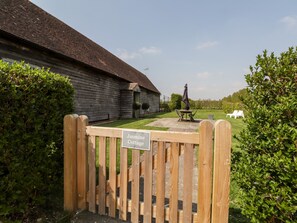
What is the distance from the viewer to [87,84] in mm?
11125

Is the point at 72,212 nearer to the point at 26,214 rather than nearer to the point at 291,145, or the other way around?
the point at 26,214

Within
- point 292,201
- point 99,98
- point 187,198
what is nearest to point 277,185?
point 292,201

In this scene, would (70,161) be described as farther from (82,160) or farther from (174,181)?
(174,181)

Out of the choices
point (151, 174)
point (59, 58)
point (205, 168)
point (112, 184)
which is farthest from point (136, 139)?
point (59, 58)

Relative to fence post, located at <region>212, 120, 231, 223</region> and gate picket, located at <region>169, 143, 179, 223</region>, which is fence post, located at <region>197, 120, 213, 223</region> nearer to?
fence post, located at <region>212, 120, 231, 223</region>

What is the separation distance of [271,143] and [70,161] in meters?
2.50

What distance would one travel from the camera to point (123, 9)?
1217cm

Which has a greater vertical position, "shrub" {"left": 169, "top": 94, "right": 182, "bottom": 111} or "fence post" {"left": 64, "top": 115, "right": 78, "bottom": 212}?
"shrub" {"left": 169, "top": 94, "right": 182, "bottom": 111}

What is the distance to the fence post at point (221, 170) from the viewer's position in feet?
6.32

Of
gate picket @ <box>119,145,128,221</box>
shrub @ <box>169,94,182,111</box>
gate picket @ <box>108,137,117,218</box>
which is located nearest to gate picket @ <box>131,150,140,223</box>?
gate picket @ <box>119,145,128,221</box>

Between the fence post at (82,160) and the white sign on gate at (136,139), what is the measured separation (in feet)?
2.12

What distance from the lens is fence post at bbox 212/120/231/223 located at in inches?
75.8

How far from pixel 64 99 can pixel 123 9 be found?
11491mm

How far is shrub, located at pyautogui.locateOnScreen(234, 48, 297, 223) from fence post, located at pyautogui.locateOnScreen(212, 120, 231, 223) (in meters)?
0.13
